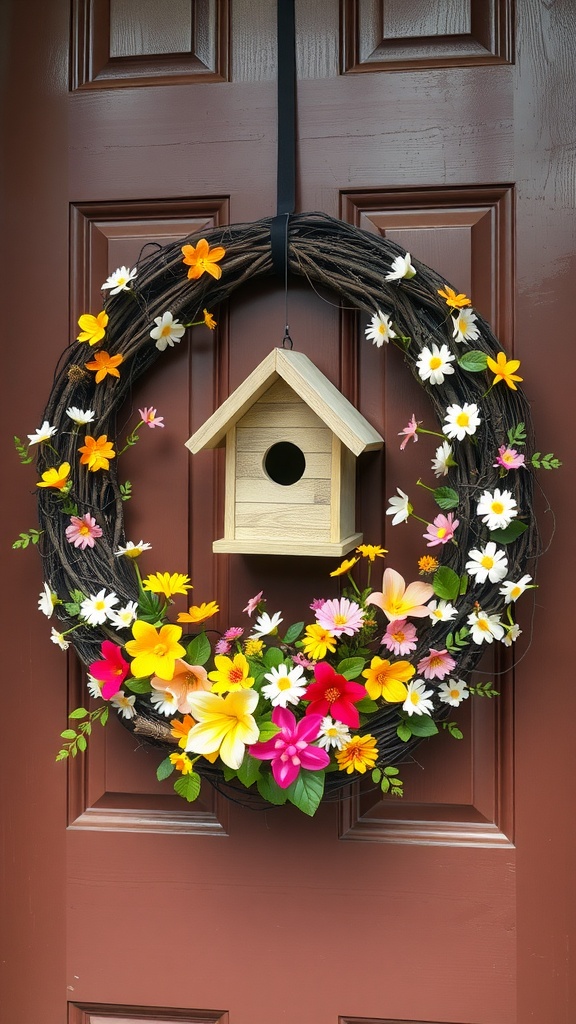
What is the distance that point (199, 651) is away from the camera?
111 cm

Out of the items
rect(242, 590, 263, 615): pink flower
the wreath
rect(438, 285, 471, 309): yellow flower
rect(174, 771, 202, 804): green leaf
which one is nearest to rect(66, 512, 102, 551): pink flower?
the wreath

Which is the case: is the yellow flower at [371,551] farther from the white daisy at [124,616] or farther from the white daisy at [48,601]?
the white daisy at [48,601]

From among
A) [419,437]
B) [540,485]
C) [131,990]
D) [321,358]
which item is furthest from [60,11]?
[131,990]

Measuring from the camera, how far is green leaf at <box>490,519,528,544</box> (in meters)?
1.06

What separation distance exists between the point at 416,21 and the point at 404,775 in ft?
3.44

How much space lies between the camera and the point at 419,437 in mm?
1195

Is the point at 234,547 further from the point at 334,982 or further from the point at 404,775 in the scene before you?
the point at 334,982

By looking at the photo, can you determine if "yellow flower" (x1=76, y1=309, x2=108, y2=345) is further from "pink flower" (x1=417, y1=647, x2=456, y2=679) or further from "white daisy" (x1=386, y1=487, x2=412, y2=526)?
"pink flower" (x1=417, y1=647, x2=456, y2=679)

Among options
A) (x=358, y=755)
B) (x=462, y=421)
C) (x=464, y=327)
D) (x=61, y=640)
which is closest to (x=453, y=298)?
(x=464, y=327)

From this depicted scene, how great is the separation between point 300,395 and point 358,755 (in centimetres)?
45

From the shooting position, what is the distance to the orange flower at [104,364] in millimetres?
1160

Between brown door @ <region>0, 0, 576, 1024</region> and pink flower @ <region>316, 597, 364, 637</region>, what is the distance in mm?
138

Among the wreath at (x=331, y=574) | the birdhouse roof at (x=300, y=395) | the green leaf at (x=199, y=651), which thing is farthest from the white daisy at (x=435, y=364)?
the green leaf at (x=199, y=651)

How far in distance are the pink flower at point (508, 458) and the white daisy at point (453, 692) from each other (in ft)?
0.91
